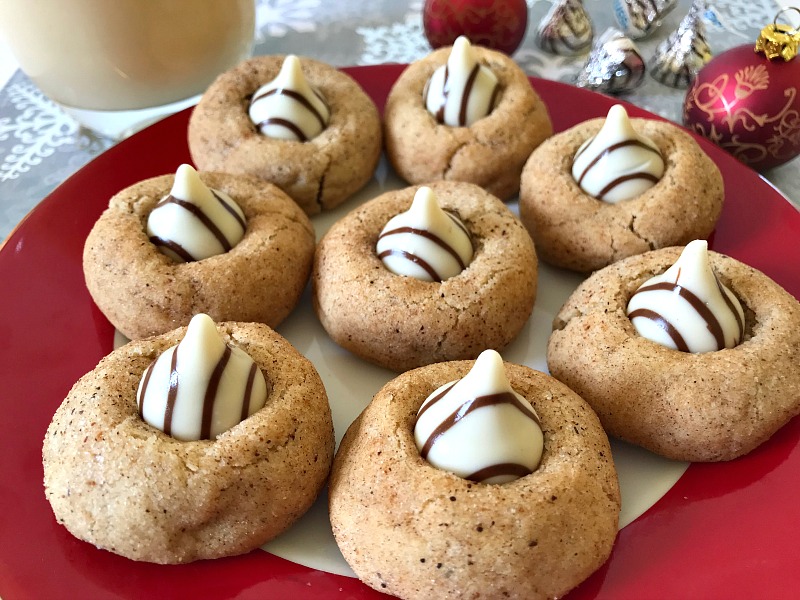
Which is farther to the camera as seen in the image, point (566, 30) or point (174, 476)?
point (566, 30)

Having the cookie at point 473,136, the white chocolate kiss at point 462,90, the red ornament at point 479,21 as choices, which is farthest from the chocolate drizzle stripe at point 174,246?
the red ornament at point 479,21

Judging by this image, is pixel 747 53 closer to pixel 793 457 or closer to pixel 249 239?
pixel 793 457

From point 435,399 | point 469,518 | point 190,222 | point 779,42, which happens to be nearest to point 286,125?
point 190,222

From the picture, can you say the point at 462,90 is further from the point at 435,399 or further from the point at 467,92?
the point at 435,399

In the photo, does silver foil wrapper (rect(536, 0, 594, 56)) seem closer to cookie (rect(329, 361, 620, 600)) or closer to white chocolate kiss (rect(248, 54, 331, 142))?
white chocolate kiss (rect(248, 54, 331, 142))

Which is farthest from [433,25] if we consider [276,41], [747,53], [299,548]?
[299,548]

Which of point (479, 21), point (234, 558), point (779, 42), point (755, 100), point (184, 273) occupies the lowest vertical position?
point (234, 558)
